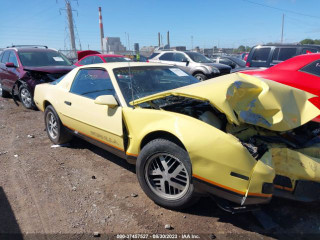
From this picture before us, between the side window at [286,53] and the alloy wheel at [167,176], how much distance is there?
621cm

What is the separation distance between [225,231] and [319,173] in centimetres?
93

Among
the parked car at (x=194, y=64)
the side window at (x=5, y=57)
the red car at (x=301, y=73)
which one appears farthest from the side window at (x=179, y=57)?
the side window at (x=5, y=57)

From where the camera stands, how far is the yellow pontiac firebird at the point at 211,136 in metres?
2.02

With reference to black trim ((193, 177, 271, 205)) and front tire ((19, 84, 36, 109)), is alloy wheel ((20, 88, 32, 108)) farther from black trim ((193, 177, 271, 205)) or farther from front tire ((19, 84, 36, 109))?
black trim ((193, 177, 271, 205))

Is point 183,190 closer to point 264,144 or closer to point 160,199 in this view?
point 160,199

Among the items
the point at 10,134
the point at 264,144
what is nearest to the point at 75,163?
the point at 10,134

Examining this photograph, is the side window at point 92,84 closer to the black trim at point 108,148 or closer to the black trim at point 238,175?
the black trim at point 108,148

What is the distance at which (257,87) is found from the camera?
248cm

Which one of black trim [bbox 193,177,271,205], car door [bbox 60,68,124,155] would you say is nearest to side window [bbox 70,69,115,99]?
car door [bbox 60,68,124,155]

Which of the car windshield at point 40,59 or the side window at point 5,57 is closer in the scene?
the car windshield at point 40,59

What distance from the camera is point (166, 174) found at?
8.14 ft

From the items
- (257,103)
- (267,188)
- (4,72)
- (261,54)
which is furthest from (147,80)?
(4,72)

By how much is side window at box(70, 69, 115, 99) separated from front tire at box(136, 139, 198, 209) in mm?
1038

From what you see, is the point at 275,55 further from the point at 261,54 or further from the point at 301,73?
the point at 301,73
